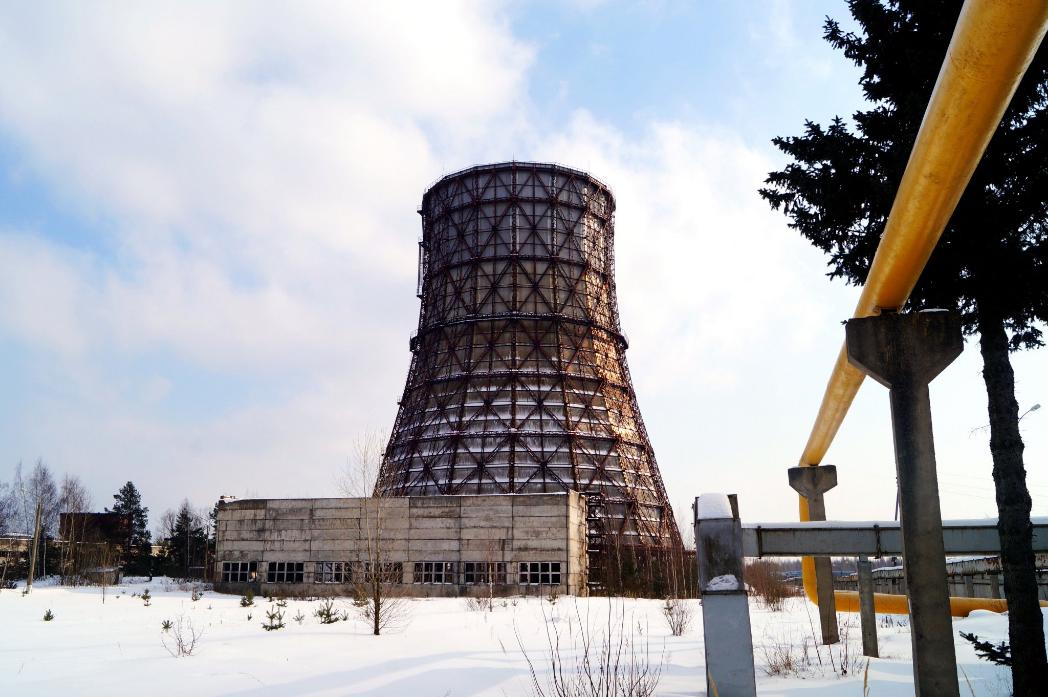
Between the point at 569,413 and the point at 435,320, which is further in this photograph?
the point at 435,320

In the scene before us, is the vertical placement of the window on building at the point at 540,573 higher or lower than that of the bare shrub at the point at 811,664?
lower

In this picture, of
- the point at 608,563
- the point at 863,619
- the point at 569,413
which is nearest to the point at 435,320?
the point at 569,413

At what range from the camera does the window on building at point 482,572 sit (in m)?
35.2

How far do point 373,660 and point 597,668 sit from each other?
3.91m

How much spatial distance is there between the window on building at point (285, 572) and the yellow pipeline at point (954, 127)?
35.8 m

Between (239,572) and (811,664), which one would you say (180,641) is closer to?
(811,664)

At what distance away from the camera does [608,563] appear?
38562 mm

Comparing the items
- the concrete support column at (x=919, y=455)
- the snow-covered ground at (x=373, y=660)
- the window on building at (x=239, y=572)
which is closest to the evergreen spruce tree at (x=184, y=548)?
the window on building at (x=239, y=572)

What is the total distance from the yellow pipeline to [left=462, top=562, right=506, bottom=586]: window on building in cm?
2962

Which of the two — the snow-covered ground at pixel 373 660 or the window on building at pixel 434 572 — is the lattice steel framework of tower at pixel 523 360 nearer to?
the window on building at pixel 434 572

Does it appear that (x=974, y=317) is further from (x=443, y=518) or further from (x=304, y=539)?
(x=304, y=539)

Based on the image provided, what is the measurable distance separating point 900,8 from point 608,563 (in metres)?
32.5

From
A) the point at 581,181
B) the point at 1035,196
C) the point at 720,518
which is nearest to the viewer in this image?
the point at 720,518

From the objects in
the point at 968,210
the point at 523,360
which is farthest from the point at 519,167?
the point at 968,210
